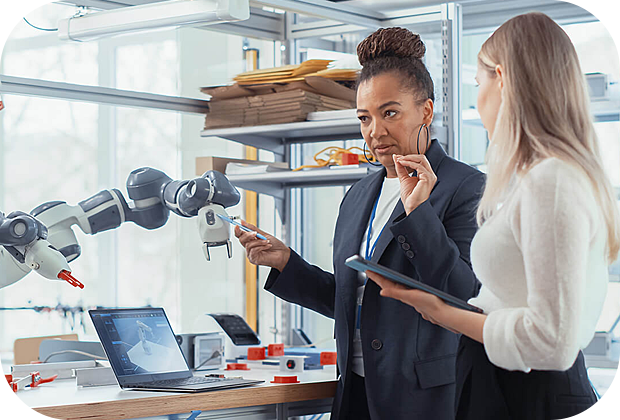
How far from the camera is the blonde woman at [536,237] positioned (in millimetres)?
1044

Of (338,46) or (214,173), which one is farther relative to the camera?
(338,46)

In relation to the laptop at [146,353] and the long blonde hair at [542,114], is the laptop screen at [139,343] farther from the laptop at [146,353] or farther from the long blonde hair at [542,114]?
the long blonde hair at [542,114]

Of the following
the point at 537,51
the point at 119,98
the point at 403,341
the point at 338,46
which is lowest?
the point at 403,341

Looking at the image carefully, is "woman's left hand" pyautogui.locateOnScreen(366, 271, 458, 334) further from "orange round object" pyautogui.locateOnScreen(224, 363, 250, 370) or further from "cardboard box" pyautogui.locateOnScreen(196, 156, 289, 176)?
"cardboard box" pyautogui.locateOnScreen(196, 156, 289, 176)

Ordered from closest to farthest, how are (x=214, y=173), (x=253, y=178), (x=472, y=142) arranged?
(x=214, y=173) < (x=253, y=178) < (x=472, y=142)

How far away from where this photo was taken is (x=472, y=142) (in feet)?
11.0

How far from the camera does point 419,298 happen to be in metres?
1.22

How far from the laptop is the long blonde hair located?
897 millimetres

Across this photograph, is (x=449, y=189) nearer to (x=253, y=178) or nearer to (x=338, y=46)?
(x=253, y=178)

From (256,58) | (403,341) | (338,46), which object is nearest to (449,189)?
(403,341)

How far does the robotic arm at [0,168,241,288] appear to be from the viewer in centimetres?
184

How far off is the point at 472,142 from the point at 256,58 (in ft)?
3.32

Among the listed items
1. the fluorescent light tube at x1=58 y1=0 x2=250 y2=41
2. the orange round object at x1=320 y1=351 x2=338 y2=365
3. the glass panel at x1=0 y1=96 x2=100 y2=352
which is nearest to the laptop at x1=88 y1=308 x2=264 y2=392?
Result: the orange round object at x1=320 y1=351 x2=338 y2=365

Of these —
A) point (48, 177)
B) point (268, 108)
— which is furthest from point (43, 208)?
point (48, 177)
